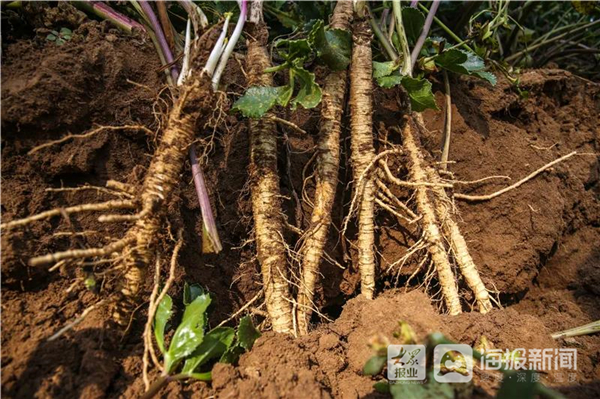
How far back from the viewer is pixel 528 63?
6.47ft

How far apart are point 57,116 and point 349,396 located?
1.07 meters

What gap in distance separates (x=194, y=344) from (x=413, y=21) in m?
1.36

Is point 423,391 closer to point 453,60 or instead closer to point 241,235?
point 241,235

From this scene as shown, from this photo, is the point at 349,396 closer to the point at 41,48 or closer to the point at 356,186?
the point at 356,186

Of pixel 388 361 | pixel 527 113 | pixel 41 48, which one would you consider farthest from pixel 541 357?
pixel 41 48

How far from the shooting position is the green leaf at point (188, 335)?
93cm

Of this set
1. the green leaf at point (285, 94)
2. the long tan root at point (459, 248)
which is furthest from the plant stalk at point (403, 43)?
the green leaf at point (285, 94)

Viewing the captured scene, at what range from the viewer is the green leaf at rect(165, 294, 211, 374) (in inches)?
36.4

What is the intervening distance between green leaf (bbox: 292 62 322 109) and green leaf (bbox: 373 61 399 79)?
31 cm

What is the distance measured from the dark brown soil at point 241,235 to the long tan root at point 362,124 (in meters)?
0.13

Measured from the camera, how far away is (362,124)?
1358mm

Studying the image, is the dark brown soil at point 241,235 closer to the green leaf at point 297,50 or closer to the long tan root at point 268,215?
the long tan root at point 268,215

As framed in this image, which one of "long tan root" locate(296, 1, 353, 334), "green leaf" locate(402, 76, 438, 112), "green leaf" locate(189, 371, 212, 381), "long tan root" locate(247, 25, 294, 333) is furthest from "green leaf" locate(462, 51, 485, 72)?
"green leaf" locate(189, 371, 212, 381)

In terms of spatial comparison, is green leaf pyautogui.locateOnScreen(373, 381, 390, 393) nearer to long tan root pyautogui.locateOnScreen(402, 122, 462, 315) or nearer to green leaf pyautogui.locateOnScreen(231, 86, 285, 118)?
long tan root pyautogui.locateOnScreen(402, 122, 462, 315)
